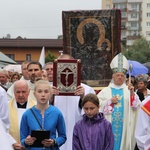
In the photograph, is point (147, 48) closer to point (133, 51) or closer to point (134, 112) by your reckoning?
point (133, 51)

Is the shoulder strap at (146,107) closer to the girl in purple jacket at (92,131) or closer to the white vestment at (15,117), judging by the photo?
the girl in purple jacket at (92,131)

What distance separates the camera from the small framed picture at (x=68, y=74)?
7680 mm

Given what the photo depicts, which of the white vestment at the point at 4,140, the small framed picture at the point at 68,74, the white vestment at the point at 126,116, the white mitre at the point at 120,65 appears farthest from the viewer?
the white vestment at the point at 126,116

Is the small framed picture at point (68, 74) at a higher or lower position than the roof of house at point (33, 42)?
lower

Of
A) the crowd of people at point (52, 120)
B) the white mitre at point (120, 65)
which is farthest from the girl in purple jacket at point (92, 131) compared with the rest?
the white mitre at point (120, 65)

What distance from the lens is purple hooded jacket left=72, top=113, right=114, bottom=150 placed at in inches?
280

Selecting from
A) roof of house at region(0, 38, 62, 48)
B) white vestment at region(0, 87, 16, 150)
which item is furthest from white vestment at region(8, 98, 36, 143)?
roof of house at region(0, 38, 62, 48)

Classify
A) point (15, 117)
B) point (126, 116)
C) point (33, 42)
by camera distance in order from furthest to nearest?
Answer: point (33, 42) → point (126, 116) → point (15, 117)

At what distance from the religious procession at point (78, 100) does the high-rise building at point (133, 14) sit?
9867cm

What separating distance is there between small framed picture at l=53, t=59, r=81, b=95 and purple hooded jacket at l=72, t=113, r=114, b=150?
0.68 m

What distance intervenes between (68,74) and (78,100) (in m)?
0.79

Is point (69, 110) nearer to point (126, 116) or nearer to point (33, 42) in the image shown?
point (126, 116)

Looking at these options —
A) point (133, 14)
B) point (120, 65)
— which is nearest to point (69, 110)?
point (120, 65)

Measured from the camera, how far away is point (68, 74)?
25.2 feet
